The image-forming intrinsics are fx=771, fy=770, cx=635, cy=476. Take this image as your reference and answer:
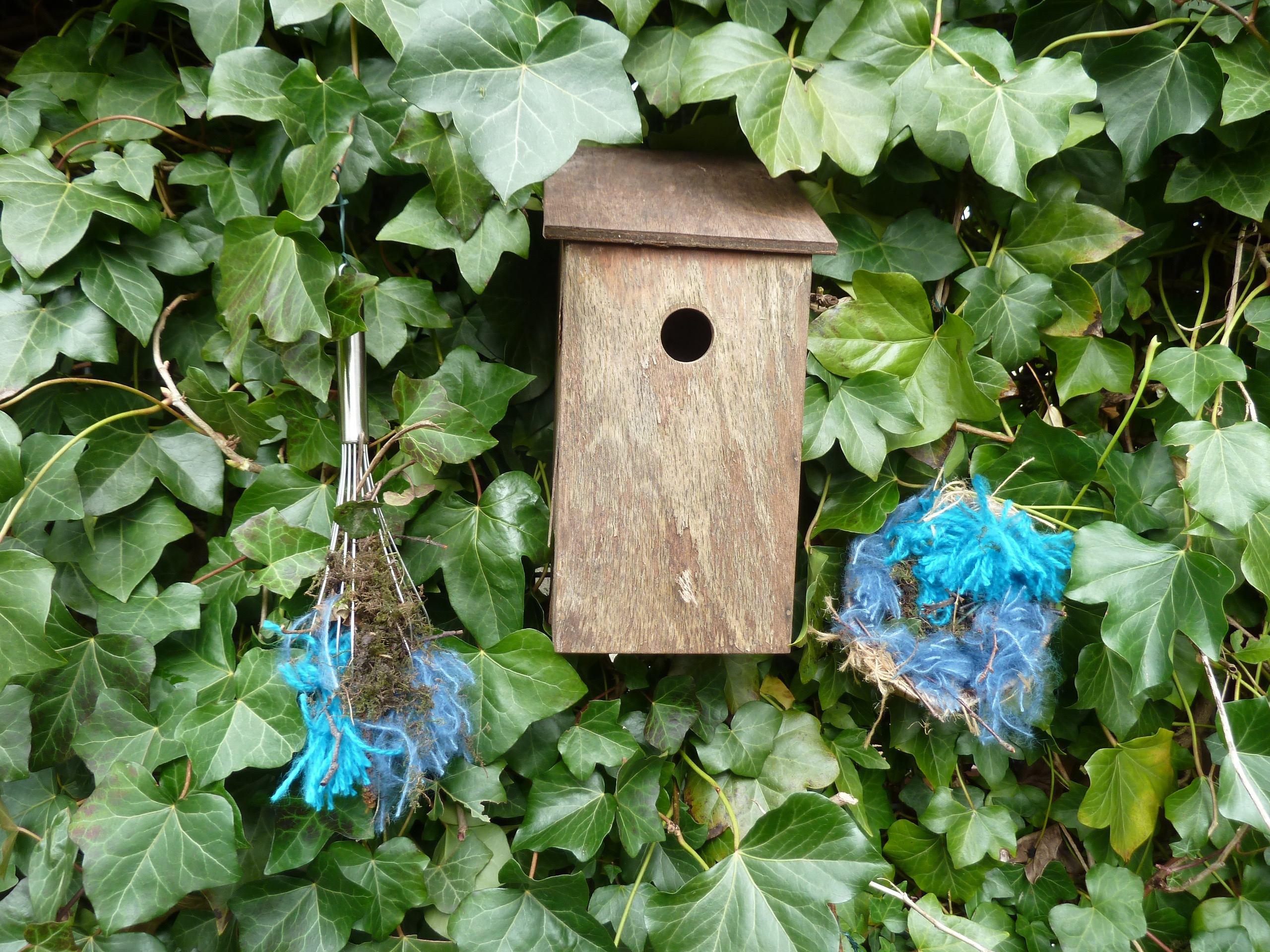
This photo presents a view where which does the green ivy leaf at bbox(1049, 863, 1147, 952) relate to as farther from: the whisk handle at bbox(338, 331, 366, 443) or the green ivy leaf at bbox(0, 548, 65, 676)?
the green ivy leaf at bbox(0, 548, 65, 676)

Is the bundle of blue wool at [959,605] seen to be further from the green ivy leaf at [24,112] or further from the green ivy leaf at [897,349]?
the green ivy leaf at [24,112]

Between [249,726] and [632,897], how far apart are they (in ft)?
1.81

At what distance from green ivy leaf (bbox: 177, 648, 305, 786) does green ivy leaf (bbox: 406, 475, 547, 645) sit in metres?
0.21

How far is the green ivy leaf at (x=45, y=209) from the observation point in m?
0.87

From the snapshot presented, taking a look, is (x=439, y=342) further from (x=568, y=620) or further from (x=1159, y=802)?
(x=1159, y=802)

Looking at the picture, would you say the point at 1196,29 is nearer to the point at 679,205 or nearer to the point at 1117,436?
the point at 1117,436

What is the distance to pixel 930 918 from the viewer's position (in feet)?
3.60

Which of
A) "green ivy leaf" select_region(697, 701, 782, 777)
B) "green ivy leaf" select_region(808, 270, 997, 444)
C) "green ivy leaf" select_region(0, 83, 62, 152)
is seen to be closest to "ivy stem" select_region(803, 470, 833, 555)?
"green ivy leaf" select_region(808, 270, 997, 444)

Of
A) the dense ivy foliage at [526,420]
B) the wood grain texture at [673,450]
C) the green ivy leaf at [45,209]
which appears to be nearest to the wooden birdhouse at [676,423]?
the wood grain texture at [673,450]

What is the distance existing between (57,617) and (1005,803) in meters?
1.34

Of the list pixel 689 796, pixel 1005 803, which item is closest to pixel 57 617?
pixel 689 796

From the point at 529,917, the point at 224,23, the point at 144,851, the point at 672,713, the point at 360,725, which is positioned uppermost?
the point at 224,23

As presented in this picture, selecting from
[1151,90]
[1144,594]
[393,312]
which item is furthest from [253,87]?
[1144,594]

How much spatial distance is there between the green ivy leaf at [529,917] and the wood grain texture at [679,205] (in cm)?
78
